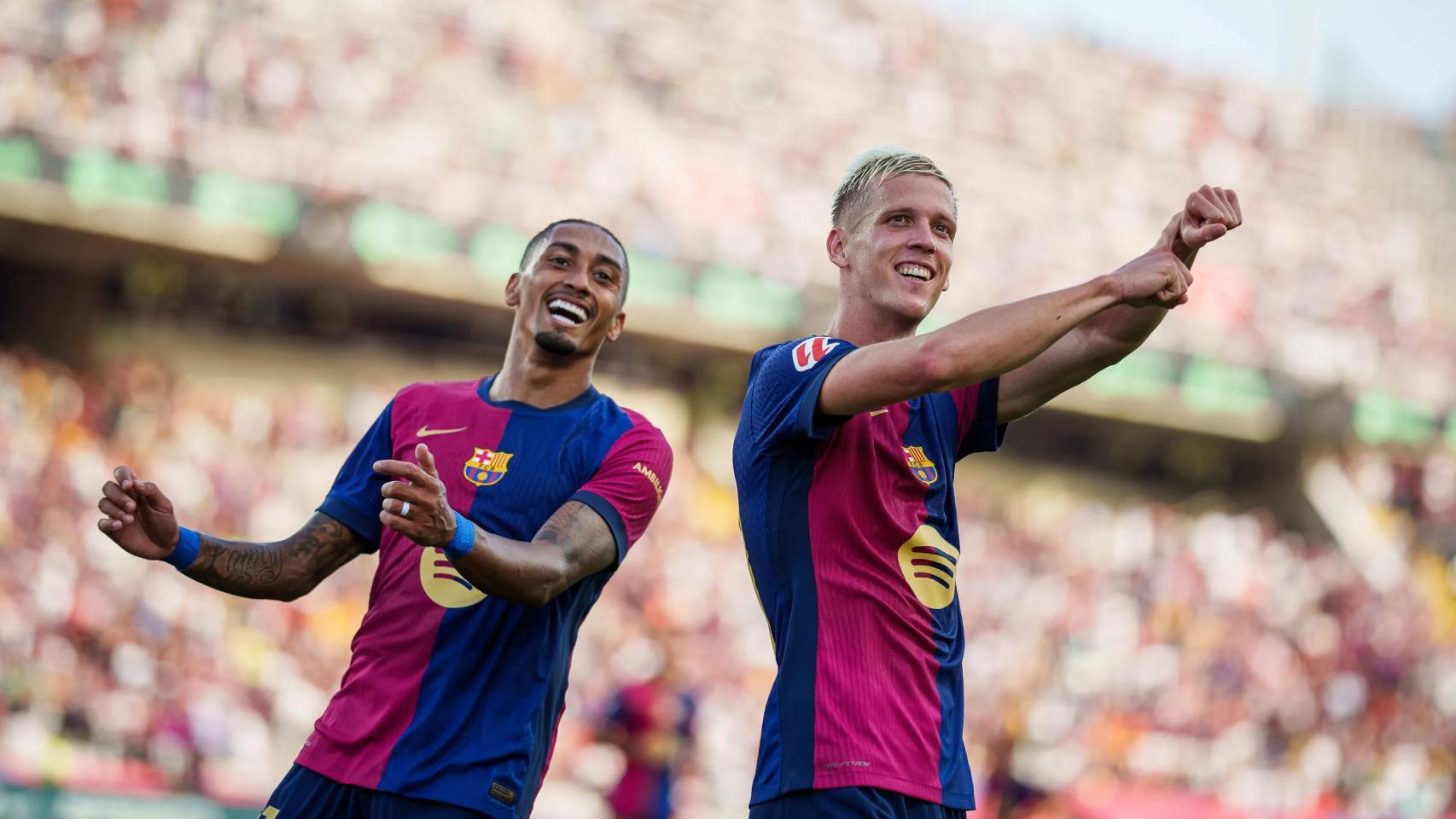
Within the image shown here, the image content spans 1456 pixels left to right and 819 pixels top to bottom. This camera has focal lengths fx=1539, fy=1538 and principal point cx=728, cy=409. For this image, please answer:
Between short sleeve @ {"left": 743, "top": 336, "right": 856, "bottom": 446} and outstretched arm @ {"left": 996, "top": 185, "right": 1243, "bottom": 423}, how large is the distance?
45 centimetres

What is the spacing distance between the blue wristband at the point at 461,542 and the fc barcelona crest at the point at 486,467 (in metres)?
0.61

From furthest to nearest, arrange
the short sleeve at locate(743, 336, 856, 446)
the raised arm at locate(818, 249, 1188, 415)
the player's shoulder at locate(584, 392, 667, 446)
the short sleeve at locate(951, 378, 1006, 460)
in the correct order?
the player's shoulder at locate(584, 392, 667, 446), the short sleeve at locate(951, 378, 1006, 460), the short sleeve at locate(743, 336, 856, 446), the raised arm at locate(818, 249, 1188, 415)

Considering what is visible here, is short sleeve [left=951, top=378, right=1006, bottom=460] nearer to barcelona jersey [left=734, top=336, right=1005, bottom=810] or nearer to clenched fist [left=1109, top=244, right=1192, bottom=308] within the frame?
barcelona jersey [left=734, top=336, right=1005, bottom=810]

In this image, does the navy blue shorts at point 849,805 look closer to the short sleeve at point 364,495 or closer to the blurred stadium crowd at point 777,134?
the short sleeve at point 364,495

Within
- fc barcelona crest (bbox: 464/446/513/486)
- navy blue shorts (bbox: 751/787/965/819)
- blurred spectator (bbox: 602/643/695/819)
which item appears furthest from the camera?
blurred spectator (bbox: 602/643/695/819)

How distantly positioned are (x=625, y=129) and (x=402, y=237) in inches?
206

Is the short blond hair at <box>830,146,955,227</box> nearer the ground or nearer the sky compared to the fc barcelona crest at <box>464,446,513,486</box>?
nearer the sky

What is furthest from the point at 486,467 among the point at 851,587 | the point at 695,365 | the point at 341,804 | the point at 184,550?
the point at 695,365

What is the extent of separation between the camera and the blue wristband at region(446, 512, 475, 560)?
3.35m

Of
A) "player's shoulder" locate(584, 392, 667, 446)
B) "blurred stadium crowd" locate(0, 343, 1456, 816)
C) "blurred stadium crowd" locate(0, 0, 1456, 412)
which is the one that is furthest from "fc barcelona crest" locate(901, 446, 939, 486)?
"blurred stadium crowd" locate(0, 0, 1456, 412)

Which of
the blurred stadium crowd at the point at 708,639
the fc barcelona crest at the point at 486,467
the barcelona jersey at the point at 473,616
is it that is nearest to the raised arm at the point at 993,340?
the barcelona jersey at the point at 473,616

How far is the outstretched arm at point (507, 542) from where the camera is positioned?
3.22m

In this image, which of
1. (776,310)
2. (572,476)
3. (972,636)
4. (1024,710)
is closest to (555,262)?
(572,476)

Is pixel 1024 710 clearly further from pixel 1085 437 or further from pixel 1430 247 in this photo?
pixel 1430 247
